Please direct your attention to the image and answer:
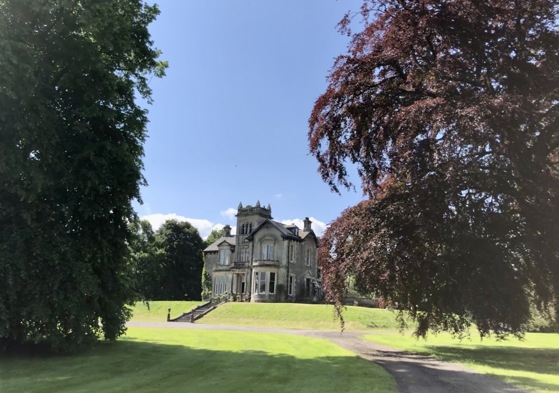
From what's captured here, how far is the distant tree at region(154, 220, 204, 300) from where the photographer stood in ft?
252

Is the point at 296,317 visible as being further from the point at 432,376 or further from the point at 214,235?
the point at 214,235

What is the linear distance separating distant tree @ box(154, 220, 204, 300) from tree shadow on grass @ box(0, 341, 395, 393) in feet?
198

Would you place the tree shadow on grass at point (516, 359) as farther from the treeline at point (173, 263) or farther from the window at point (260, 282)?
the treeline at point (173, 263)

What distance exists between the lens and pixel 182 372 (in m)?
13.2

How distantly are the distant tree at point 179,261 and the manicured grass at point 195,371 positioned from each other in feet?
193

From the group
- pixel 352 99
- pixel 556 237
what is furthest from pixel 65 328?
pixel 556 237

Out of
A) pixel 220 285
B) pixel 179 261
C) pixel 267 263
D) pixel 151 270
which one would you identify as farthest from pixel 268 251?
pixel 179 261

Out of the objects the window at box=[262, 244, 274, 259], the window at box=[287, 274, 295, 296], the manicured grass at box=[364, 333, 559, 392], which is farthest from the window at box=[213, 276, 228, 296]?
the manicured grass at box=[364, 333, 559, 392]

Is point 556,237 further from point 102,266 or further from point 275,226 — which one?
point 275,226

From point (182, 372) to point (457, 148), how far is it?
10203 millimetres

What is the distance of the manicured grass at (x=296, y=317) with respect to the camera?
37188 millimetres

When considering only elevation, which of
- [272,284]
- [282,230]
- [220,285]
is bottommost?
[272,284]

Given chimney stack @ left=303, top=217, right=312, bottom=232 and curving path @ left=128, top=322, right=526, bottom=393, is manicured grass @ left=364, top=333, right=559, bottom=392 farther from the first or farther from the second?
chimney stack @ left=303, top=217, right=312, bottom=232

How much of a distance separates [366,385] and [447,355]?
922 cm
